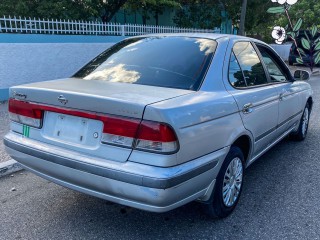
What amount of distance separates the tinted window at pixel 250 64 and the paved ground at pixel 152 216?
120 centimetres

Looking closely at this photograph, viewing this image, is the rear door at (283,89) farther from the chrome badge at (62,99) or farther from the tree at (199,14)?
the tree at (199,14)

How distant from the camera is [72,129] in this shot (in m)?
2.74

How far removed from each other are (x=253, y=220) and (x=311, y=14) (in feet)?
71.2

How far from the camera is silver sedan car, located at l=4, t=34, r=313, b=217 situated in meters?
2.45

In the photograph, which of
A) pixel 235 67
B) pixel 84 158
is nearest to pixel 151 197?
pixel 84 158

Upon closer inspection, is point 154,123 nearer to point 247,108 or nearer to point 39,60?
point 247,108

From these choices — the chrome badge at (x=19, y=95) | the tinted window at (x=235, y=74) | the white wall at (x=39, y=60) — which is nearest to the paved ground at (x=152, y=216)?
the chrome badge at (x=19, y=95)

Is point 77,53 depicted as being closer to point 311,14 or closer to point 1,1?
point 1,1

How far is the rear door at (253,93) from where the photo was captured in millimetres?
3299

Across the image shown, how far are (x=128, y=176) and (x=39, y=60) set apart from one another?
22.8 ft

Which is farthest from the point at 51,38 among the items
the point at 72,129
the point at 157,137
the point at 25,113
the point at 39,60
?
the point at 157,137

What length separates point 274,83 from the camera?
4160 millimetres

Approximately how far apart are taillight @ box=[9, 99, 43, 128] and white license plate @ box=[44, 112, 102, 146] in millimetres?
101

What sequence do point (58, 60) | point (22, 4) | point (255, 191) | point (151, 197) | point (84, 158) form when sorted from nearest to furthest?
point (151, 197) → point (84, 158) → point (255, 191) → point (58, 60) → point (22, 4)
